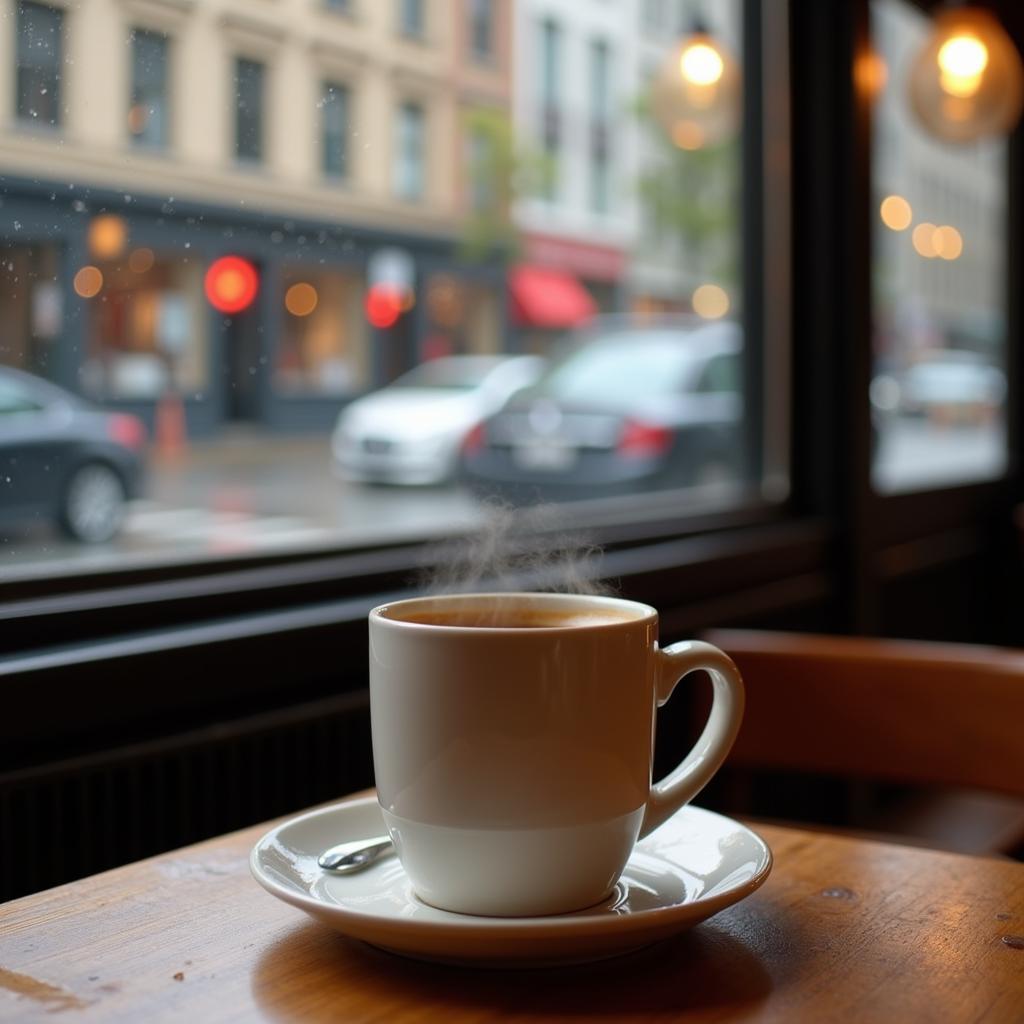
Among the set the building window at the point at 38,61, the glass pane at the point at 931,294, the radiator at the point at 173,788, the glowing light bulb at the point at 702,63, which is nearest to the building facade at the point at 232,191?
the building window at the point at 38,61

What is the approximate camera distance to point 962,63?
8.04ft

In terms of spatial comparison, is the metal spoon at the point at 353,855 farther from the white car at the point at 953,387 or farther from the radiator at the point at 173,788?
the white car at the point at 953,387

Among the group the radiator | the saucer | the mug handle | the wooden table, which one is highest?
the mug handle

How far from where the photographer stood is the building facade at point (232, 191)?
154 cm

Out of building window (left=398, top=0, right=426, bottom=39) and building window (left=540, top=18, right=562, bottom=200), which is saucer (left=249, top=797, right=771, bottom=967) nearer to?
building window (left=398, top=0, right=426, bottom=39)

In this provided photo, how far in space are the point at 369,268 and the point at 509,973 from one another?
1643 mm

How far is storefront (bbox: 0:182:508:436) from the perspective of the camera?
154 centimetres

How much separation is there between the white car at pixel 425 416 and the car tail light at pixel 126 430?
1.44 feet

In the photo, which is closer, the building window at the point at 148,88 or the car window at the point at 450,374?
the building window at the point at 148,88

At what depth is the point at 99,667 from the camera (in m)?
1.40

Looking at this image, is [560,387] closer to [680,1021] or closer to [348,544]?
[348,544]

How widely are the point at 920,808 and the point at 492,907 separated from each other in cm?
296

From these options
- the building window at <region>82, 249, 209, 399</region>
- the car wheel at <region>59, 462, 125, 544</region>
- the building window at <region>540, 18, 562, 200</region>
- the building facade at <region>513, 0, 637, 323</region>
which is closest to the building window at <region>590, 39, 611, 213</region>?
the building facade at <region>513, 0, 637, 323</region>

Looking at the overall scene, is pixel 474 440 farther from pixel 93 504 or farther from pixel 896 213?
pixel 896 213
